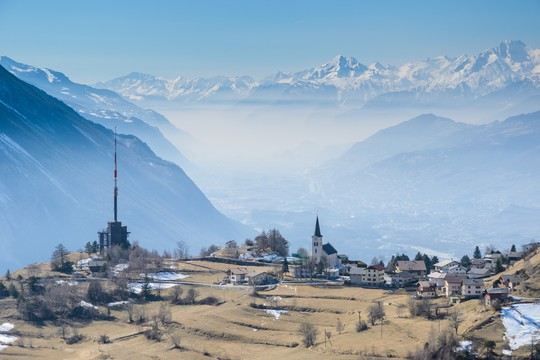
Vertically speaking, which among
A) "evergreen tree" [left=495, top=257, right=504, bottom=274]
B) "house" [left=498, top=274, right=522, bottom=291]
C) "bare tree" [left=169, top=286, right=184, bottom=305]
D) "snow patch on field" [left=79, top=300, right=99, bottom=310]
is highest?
"evergreen tree" [left=495, top=257, right=504, bottom=274]

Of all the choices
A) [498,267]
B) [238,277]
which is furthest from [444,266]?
[238,277]

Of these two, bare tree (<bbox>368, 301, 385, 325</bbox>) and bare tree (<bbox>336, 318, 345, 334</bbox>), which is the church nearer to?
bare tree (<bbox>336, 318, 345, 334</bbox>)

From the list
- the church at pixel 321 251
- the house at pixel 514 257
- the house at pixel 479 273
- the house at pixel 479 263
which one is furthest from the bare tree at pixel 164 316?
the house at pixel 514 257

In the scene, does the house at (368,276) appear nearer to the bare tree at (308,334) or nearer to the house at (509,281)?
the house at (509,281)

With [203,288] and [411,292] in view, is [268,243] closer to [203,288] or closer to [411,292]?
[203,288]

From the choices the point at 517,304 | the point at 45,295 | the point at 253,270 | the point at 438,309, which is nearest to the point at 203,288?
the point at 253,270

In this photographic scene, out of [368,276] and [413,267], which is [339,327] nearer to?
[368,276]

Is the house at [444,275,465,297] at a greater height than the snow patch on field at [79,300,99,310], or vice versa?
the house at [444,275,465,297]

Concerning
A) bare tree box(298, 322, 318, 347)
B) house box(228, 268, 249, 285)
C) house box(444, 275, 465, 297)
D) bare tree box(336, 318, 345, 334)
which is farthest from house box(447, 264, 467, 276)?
bare tree box(298, 322, 318, 347)
